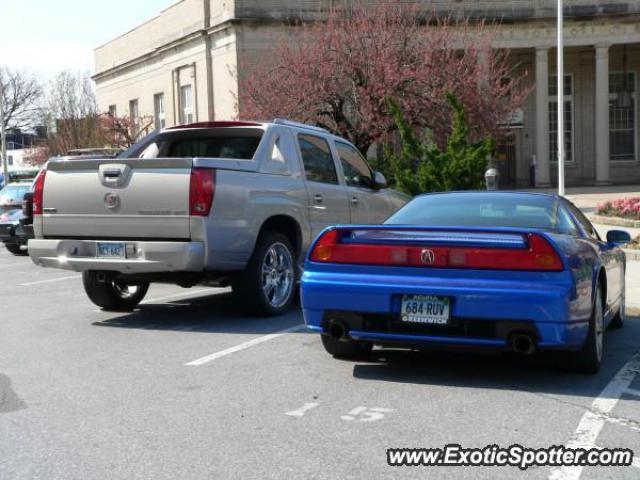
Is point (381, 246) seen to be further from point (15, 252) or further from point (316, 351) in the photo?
point (15, 252)

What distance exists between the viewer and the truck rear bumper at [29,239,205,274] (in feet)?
26.2

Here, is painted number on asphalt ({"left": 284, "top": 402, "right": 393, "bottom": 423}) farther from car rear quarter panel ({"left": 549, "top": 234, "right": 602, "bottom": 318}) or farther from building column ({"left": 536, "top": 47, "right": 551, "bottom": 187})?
building column ({"left": 536, "top": 47, "right": 551, "bottom": 187})

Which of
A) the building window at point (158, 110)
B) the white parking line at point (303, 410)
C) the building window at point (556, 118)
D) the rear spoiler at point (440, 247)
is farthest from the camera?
the building window at point (158, 110)

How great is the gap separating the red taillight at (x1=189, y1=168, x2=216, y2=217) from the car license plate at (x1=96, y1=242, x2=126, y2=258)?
2.67ft

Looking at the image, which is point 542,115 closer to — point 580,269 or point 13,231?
point 13,231

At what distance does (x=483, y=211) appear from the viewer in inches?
273

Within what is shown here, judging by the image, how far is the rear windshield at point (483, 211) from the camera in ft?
22.2

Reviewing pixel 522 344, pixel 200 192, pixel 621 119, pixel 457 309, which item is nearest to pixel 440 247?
pixel 457 309

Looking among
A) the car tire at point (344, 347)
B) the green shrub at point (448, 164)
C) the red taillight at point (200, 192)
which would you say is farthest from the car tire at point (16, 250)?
the car tire at point (344, 347)

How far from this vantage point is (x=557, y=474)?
14.0 ft

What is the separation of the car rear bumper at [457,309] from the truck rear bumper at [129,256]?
6.33 ft

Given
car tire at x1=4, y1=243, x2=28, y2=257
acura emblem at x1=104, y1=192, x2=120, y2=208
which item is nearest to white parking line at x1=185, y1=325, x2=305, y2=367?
acura emblem at x1=104, y1=192, x2=120, y2=208

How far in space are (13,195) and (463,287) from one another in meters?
17.0

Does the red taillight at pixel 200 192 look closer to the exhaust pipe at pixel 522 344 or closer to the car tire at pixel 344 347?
the car tire at pixel 344 347
